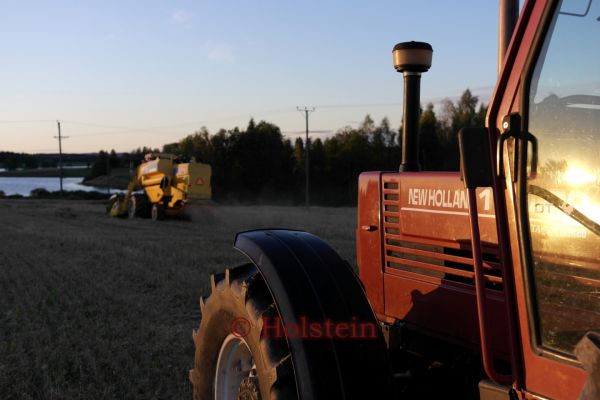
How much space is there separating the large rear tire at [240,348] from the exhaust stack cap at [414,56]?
1.31 meters

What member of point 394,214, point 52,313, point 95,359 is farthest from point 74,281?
point 394,214

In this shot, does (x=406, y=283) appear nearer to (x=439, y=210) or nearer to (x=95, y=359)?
(x=439, y=210)

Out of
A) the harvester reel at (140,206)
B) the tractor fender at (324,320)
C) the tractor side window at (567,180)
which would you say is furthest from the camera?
the harvester reel at (140,206)

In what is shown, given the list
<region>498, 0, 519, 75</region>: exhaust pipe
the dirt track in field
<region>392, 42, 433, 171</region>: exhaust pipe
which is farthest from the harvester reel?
<region>498, 0, 519, 75</region>: exhaust pipe

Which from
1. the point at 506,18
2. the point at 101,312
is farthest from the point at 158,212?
the point at 506,18

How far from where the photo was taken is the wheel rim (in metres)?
2.77

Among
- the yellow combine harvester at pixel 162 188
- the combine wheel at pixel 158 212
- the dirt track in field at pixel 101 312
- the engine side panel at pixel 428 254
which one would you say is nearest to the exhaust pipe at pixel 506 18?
the engine side panel at pixel 428 254

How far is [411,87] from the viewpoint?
3.08 m

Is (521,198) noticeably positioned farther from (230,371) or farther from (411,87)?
(230,371)

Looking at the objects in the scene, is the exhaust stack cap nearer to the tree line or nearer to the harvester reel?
the harvester reel

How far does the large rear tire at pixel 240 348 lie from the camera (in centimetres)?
221

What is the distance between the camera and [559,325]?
1.67 meters

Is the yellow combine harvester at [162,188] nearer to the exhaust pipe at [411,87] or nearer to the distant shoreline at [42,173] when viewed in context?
the exhaust pipe at [411,87]

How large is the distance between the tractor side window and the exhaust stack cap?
1.39 meters
